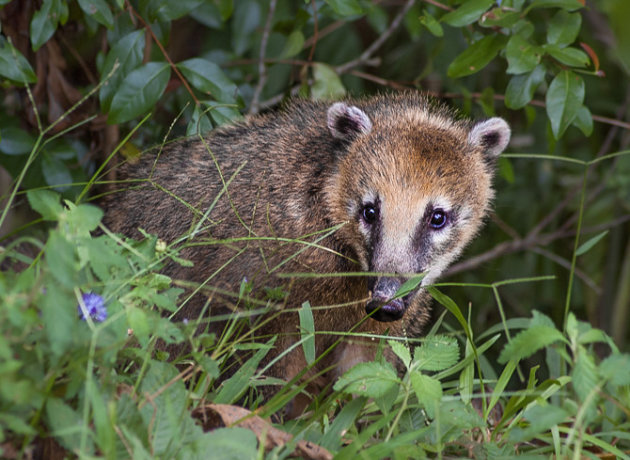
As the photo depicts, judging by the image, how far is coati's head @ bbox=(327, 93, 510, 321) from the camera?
130 inches

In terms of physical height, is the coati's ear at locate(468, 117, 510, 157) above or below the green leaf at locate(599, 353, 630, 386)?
below

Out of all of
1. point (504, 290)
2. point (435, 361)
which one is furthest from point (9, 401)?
point (504, 290)

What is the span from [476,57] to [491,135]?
38 centimetres

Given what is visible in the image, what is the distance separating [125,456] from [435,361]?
1065mm

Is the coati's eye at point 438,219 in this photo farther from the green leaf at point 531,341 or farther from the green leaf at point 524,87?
the green leaf at point 531,341

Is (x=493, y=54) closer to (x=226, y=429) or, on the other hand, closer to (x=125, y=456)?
(x=226, y=429)

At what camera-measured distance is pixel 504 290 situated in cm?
683

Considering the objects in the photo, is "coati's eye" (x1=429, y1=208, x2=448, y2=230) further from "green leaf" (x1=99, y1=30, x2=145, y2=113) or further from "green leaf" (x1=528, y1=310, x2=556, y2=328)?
"green leaf" (x1=99, y1=30, x2=145, y2=113)

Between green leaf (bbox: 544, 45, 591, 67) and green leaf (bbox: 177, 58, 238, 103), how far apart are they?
4.81 feet

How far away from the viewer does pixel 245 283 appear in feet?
9.07

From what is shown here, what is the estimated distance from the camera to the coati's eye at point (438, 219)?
345cm

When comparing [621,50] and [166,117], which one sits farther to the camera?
[166,117]

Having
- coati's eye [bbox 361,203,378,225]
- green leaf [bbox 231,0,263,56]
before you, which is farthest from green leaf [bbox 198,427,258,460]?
green leaf [bbox 231,0,263,56]

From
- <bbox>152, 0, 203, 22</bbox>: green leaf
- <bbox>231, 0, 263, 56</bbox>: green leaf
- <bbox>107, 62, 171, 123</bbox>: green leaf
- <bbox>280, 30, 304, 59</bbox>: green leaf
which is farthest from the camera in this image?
<bbox>231, 0, 263, 56</bbox>: green leaf
